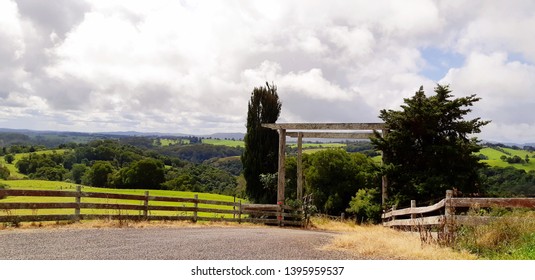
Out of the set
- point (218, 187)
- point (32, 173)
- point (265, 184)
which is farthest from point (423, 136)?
point (32, 173)

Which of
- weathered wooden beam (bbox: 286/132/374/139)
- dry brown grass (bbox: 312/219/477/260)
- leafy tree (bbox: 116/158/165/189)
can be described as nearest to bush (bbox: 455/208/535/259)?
dry brown grass (bbox: 312/219/477/260)

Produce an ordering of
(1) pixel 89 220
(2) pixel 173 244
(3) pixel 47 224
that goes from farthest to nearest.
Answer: (1) pixel 89 220
(3) pixel 47 224
(2) pixel 173 244

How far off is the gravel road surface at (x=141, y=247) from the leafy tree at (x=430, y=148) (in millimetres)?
8013

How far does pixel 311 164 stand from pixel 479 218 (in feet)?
142

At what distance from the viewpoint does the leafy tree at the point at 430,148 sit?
57.6 feet

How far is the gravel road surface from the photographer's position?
28.8 feet

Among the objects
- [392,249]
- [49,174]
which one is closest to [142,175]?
[49,174]

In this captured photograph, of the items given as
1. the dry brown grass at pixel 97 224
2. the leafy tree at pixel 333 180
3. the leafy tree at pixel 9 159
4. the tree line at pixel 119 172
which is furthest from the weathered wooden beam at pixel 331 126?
the leafy tree at pixel 9 159

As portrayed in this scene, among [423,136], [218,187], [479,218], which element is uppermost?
[423,136]

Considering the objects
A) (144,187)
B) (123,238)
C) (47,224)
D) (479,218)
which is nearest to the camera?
(479,218)

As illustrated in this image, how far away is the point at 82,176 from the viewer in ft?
325

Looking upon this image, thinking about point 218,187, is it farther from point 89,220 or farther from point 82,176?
point 89,220

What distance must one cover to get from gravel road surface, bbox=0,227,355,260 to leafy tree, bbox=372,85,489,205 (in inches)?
315

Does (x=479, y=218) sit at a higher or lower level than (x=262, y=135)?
lower
